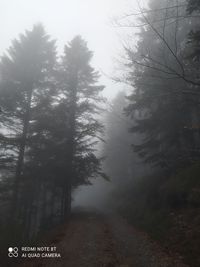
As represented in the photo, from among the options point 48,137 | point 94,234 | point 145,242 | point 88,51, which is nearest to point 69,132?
point 48,137

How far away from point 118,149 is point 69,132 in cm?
1713

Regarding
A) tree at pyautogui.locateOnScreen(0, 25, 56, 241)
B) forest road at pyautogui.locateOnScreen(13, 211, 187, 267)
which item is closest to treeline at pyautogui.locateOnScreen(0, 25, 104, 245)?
tree at pyautogui.locateOnScreen(0, 25, 56, 241)

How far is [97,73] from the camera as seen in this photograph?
2520 cm

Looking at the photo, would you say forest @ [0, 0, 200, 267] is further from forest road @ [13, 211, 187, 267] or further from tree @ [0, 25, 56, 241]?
forest road @ [13, 211, 187, 267]

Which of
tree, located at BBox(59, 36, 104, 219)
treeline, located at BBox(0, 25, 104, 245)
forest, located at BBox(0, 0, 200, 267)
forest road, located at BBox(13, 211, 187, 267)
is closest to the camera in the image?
forest road, located at BBox(13, 211, 187, 267)

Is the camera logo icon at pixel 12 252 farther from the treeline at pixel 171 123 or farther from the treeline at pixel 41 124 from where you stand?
the treeline at pixel 41 124

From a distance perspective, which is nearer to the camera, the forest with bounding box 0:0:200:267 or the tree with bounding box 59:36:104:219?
the forest with bounding box 0:0:200:267

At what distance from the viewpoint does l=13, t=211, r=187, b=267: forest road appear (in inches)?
308

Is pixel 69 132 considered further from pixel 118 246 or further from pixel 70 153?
→ pixel 118 246

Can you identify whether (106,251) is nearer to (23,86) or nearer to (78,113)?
(23,86)

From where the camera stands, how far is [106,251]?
29.6 feet

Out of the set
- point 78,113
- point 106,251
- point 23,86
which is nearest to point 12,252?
point 106,251

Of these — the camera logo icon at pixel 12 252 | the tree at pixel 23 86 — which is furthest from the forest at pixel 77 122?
the camera logo icon at pixel 12 252

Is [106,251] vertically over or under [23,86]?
under
